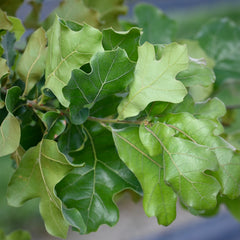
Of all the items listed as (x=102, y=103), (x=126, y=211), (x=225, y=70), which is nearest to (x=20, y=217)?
(x=126, y=211)

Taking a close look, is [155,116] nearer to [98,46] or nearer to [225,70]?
[98,46]

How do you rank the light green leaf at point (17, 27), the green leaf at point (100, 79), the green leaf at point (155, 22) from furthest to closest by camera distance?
the green leaf at point (155, 22), the light green leaf at point (17, 27), the green leaf at point (100, 79)

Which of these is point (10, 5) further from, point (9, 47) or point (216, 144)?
point (216, 144)

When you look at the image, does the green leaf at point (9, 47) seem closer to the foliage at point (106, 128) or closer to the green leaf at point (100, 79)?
the foliage at point (106, 128)

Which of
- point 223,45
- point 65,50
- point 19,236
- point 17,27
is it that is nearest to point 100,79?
point 65,50

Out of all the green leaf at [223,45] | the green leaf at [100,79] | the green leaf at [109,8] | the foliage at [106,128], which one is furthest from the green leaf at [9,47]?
the green leaf at [223,45]

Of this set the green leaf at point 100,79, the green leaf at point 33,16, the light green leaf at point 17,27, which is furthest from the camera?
the green leaf at point 33,16

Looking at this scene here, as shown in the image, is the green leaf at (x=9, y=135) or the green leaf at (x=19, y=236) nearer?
the green leaf at (x=9, y=135)
